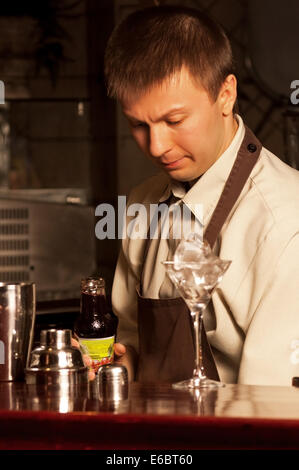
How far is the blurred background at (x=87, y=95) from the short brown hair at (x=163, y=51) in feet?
8.16

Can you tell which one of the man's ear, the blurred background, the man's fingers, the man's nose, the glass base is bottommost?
the man's fingers

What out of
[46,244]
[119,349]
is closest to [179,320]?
[119,349]

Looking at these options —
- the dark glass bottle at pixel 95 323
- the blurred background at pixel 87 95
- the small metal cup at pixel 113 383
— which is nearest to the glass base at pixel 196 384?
the small metal cup at pixel 113 383

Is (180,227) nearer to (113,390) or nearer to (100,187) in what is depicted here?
(113,390)

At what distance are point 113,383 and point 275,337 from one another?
426 millimetres

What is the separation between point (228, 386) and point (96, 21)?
366 cm

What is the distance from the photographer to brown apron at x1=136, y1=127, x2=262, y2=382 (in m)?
1.73

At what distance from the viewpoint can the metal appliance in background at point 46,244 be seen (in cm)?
337

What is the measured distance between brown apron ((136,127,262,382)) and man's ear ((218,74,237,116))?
0.09 metres

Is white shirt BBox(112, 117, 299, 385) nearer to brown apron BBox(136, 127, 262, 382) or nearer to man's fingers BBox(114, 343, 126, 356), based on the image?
brown apron BBox(136, 127, 262, 382)

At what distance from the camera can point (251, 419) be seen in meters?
1.01

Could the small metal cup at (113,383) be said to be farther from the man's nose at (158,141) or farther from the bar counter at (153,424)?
the man's nose at (158,141)

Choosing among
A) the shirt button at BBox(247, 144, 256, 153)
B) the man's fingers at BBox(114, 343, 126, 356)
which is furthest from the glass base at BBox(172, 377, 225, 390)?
the shirt button at BBox(247, 144, 256, 153)

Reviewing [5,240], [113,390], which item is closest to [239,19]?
[5,240]
